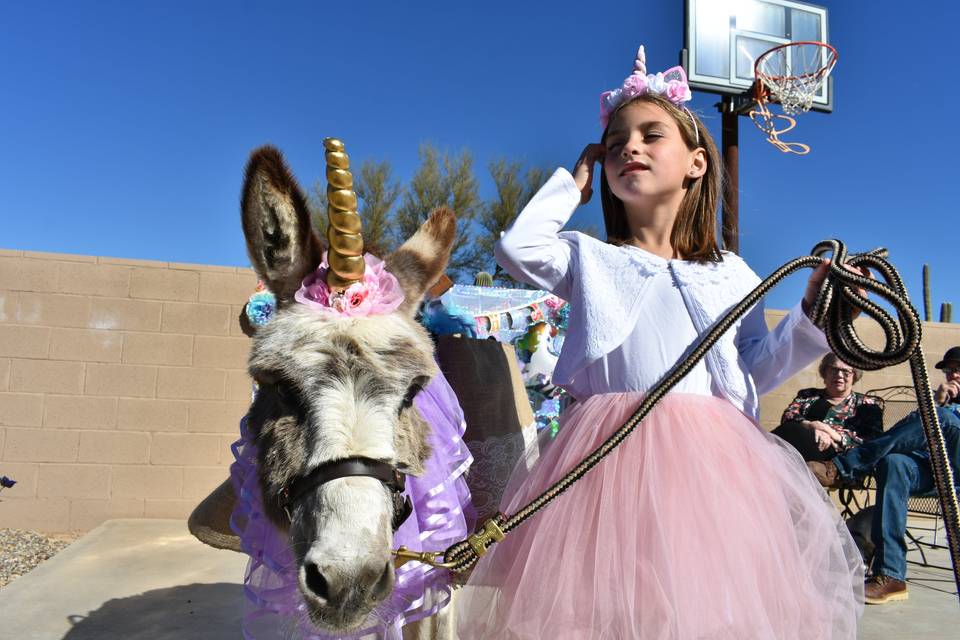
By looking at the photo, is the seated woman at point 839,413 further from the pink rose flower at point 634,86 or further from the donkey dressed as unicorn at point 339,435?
the donkey dressed as unicorn at point 339,435

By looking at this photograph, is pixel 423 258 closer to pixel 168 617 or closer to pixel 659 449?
pixel 659 449

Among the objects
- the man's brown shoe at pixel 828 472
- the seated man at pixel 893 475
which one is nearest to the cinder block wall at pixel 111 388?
the man's brown shoe at pixel 828 472

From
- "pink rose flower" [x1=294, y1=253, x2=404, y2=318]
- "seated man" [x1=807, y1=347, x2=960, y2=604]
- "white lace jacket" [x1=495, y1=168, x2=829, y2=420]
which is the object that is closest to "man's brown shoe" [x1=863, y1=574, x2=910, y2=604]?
"seated man" [x1=807, y1=347, x2=960, y2=604]

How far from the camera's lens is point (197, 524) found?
277 cm

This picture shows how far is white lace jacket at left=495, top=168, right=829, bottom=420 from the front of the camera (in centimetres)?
183

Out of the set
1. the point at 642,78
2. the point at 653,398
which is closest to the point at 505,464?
the point at 653,398

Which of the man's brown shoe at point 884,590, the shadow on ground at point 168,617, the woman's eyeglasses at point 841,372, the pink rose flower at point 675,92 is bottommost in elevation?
the shadow on ground at point 168,617

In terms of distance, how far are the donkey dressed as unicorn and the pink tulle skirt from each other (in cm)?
27

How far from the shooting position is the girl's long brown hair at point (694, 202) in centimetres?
206

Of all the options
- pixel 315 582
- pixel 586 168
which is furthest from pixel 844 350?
pixel 315 582

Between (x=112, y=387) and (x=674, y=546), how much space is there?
6135mm

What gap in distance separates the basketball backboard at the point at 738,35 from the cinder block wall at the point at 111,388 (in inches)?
221

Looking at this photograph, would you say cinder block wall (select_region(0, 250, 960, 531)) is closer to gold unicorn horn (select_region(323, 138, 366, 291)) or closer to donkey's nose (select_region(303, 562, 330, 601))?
gold unicorn horn (select_region(323, 138, 366, 291))

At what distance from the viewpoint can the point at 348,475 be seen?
1364 mm
